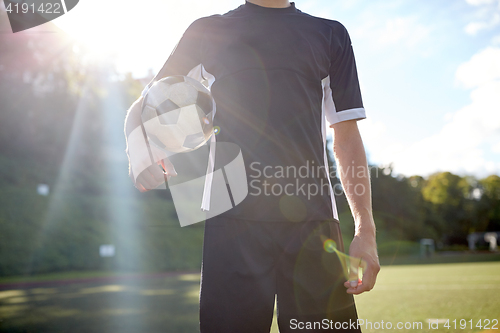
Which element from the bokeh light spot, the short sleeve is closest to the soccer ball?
the short sleeve

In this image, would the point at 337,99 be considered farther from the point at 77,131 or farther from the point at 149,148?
the point at 77,131

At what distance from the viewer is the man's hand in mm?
1422

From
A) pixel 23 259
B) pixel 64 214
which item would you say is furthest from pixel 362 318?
pixel 64 214


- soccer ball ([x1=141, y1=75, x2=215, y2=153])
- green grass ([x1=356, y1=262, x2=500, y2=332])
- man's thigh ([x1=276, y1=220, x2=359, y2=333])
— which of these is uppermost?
soccer ball ([x1=141, y1=75, x2=215, y2=153])

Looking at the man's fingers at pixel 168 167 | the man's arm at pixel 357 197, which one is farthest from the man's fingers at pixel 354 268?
the man's fingers at pixel 168 167

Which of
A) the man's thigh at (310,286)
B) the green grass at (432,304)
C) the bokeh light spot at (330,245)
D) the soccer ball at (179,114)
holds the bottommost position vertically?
the green grass at (432,304)

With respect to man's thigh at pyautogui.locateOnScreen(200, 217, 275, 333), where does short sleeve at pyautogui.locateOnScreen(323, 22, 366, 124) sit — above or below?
above

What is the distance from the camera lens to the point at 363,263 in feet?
4.79

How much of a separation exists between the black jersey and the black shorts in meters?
0.07

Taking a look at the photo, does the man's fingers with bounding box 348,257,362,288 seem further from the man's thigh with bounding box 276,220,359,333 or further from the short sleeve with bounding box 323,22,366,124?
the short sleeve with bounding box 323,22,366,124

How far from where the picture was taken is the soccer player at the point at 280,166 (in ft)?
4.58

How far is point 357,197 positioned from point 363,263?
29cm

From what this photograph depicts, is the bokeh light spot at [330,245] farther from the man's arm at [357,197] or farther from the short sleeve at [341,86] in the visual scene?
the short sleeve at [341,86]

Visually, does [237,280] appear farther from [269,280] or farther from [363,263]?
[363,263]
